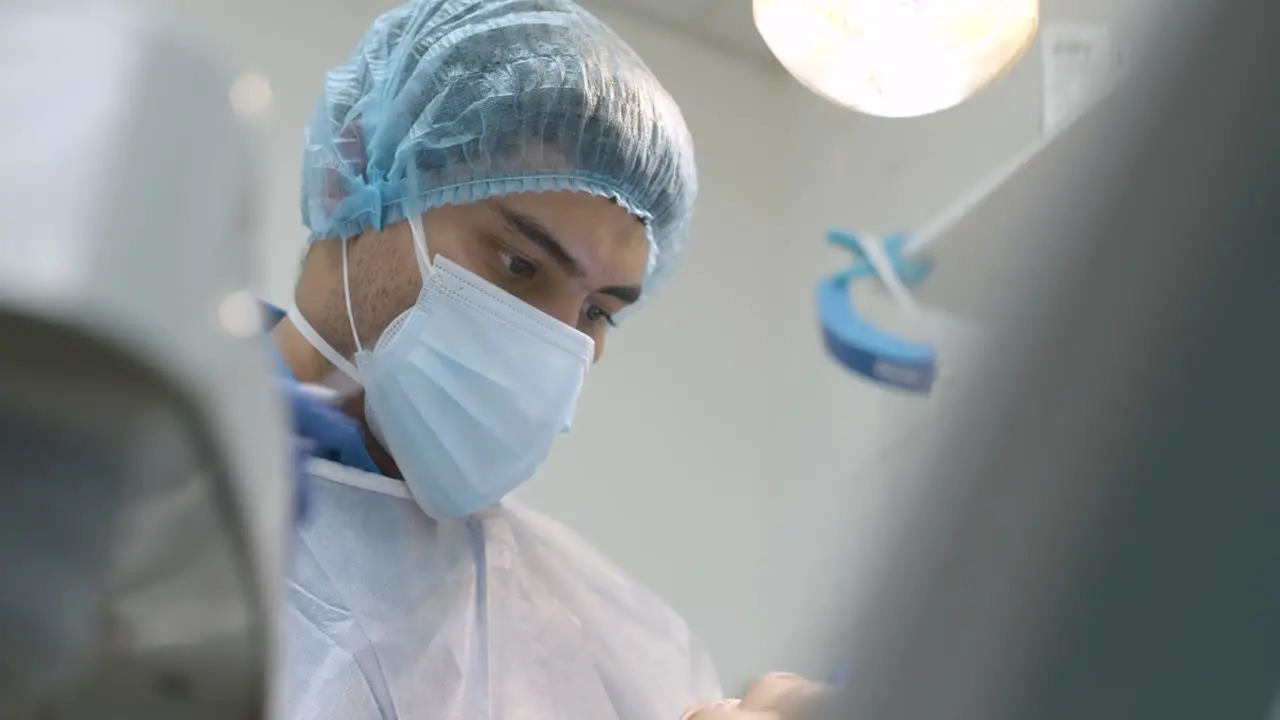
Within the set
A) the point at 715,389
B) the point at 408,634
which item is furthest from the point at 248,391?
the point at 715,389

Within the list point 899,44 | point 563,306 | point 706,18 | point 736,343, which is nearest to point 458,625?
point 563,306

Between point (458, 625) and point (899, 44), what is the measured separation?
63 centimetres

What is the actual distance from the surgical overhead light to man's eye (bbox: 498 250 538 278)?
1.01ft

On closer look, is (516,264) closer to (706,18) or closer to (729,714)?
(729,714)

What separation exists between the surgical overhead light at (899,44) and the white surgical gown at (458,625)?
512mm

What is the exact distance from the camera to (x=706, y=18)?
6.33ft

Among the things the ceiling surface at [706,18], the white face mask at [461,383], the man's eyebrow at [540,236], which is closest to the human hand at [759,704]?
the white face mask at [461,383]

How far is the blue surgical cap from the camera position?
946mm

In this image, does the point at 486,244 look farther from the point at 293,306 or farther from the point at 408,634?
the point at 408,634

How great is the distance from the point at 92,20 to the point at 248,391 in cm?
10

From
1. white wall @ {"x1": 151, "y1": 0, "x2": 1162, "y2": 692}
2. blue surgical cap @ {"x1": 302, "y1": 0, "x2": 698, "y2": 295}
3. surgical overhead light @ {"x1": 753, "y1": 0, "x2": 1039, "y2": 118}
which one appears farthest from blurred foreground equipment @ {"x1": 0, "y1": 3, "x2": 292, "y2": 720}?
white wall @ {"x1": 151, "y1": 0, "x2": 1162, "y2": 692}

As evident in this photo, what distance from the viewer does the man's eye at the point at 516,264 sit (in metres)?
0.96

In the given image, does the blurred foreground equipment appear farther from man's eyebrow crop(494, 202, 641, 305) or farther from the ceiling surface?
the ceiling surface

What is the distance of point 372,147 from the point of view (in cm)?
98
